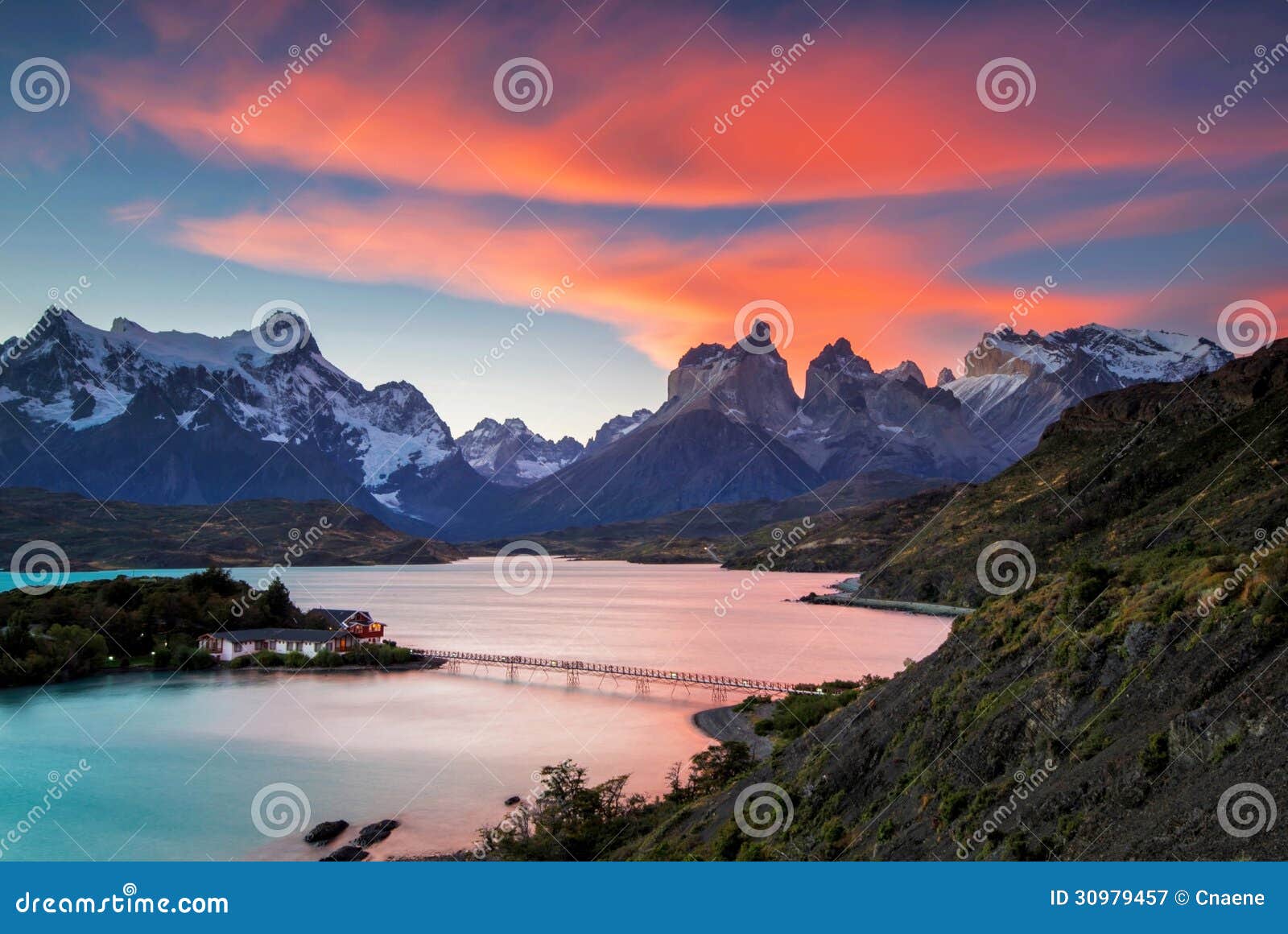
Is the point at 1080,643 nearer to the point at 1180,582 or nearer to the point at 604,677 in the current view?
the point at 1180,582

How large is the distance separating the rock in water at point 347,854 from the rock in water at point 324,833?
2.29 m

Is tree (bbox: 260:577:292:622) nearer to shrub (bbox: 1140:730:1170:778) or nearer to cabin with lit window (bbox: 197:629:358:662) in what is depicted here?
cabin with lit window (bbox: 197:629:358:662)

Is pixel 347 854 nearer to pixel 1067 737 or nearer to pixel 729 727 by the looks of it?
pixel 1067 737

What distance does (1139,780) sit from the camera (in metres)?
17.2

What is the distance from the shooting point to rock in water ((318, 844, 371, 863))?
114 feet

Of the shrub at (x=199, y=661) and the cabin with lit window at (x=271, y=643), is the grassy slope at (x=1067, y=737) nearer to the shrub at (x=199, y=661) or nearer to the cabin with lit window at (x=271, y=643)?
the cabin with lit window at (x=271, y=643)

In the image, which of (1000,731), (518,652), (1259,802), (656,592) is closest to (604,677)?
(518,652)

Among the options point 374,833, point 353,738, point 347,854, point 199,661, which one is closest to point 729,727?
point 353,738

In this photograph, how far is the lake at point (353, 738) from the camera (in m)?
41.9

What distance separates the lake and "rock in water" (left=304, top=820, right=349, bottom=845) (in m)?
1.07

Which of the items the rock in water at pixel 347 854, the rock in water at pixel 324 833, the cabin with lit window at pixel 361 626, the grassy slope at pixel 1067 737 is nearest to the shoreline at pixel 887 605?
the cabin with lit window at pixel 361 626

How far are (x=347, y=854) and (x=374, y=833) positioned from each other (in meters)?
3.45

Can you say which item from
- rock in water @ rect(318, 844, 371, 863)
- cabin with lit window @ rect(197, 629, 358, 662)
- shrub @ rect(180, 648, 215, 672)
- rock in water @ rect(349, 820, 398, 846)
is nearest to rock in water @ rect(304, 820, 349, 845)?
rock in water @ rect(349, 820, 398, 846)
